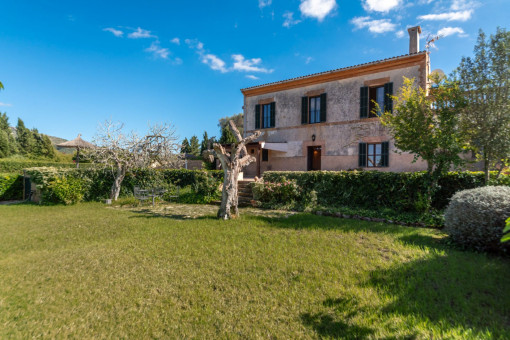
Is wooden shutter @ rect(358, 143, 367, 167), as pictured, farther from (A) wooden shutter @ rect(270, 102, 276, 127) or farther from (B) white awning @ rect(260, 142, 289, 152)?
(A) wooden shutter @ rect(270, 102, 276, 127)

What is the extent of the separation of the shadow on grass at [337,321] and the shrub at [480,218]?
330 centimetres

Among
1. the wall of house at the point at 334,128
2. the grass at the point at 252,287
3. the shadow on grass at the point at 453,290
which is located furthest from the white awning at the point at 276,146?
the shadow on grass at the point at 453,290

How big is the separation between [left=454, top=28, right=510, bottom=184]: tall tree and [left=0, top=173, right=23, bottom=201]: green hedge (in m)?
20.0

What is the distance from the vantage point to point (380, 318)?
94.1 inches

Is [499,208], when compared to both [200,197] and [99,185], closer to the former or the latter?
[200,197]

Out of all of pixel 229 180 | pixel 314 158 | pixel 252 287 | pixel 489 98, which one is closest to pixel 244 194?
pixel 229 180

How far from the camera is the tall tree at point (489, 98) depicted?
5.55 m

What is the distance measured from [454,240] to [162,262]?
225 inches

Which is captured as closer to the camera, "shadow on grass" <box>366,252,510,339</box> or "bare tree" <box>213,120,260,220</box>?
"shadow on grass" <box>366,252,510,339</box>

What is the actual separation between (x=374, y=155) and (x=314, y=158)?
11.7 feet

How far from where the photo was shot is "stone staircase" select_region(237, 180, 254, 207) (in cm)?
1002

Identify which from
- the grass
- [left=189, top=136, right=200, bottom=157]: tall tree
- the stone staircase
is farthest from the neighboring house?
[left=189, top=136, right=200, bottom=157]: tall tree

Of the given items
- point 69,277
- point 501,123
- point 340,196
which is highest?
point 501,123

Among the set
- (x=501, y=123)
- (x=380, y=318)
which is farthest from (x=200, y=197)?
(x=501, y=123)
